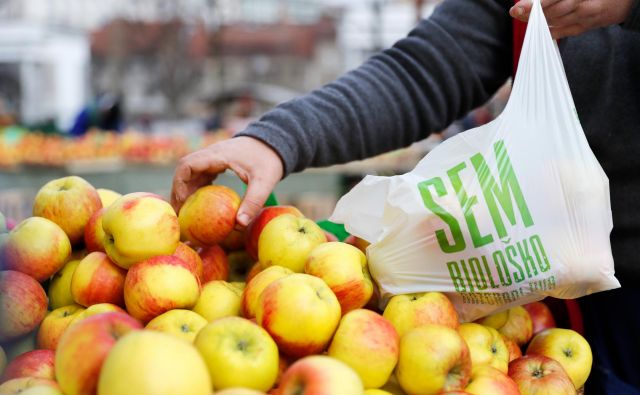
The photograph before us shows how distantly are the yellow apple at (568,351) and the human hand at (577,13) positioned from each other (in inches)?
27.7

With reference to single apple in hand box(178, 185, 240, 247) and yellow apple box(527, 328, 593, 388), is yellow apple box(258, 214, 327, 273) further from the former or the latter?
yellow apple box(527, 328, 593, 388)

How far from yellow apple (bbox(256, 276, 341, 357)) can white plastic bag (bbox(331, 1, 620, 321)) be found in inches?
9.0

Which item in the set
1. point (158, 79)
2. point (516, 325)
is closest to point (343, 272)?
point (516, 325)

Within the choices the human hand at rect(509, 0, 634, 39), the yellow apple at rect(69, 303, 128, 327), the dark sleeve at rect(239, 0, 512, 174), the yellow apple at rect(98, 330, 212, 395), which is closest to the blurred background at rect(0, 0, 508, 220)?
the dark sleeve at rect(239, 0, 512, 174)

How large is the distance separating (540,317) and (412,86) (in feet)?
2.68

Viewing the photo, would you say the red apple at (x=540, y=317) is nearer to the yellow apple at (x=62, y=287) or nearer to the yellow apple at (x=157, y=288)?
the yellow apple at (x=157, y=288)

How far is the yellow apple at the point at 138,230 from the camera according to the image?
154cm

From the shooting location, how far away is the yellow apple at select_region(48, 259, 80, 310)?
5.44 feet

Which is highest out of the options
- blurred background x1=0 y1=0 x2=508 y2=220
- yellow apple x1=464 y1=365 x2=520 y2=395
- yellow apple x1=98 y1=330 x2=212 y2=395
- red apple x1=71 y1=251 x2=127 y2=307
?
yellow apple x1=98 y1=330 x2=212 y2=395

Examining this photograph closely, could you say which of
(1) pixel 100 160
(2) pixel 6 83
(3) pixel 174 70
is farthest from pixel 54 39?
(1) pixel 100 160

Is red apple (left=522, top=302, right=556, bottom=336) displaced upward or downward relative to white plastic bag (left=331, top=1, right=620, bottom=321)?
downward

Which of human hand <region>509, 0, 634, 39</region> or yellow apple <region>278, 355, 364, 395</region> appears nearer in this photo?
yellow apple <region>278, 355, 364, 395</region>

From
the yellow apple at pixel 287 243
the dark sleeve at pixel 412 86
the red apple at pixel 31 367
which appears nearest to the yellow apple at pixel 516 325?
the yellow apple at pixel 287 243

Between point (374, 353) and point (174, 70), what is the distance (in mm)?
25814
